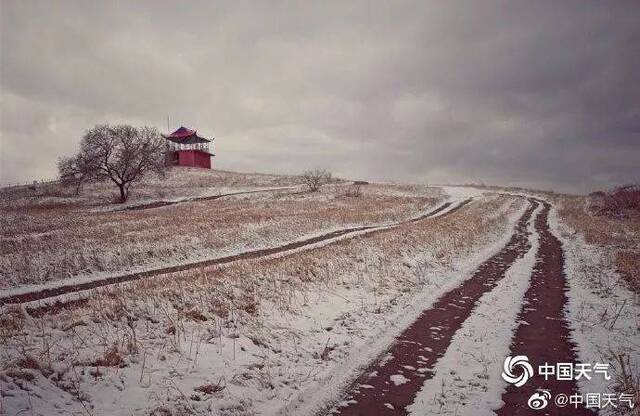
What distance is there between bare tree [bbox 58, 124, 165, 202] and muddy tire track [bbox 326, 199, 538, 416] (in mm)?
46279

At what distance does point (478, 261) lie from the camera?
16.8m

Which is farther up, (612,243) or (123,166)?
(123,166)

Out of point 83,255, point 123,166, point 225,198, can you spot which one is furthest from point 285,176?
point 83,255

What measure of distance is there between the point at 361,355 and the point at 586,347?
16.0 ft

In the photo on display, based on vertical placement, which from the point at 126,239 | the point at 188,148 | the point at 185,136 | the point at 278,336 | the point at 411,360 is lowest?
the point at 411,360

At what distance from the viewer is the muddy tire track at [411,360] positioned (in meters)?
6.15

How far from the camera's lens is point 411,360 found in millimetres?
7664

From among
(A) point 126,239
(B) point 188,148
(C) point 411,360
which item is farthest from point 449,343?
(B) point 188,148

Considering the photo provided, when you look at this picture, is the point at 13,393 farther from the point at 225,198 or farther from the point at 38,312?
the point at 225,198

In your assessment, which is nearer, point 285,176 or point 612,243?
point 612,243

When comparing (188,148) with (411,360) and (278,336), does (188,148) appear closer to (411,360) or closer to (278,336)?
(278,336)

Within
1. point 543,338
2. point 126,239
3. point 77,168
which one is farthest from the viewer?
point 77,168

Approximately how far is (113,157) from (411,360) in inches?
1970

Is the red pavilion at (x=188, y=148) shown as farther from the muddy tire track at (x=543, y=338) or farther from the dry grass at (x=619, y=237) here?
the muddy tire track at (x=543, y=338)
